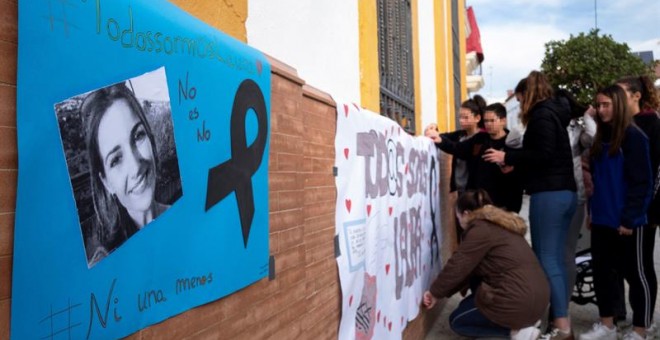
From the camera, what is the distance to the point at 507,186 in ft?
17.0

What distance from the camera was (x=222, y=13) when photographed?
2871 mm

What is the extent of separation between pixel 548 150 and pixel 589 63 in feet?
72.1

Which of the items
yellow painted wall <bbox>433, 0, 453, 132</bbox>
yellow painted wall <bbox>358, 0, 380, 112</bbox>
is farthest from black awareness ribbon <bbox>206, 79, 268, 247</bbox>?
yellow painted wall <bbox>433, 0, 453, 132</bbox>

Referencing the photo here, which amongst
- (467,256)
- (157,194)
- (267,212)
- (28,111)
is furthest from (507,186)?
(28,111)

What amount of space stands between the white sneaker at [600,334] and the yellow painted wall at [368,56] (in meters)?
2.42

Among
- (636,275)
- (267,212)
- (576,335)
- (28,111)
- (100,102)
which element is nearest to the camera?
(28,111)

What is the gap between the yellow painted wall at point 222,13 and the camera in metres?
2.70

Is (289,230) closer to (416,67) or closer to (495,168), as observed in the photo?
(495,168)

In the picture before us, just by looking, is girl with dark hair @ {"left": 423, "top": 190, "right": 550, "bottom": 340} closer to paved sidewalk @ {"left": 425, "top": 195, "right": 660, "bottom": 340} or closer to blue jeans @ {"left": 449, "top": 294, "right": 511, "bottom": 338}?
blue jeans @ {"left": 449, "top": 294, "right": 511, "bottom": 338}

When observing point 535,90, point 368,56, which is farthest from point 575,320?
point 368,56

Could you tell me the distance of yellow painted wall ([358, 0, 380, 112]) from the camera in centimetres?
464

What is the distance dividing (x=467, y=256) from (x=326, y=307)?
1.90 meters

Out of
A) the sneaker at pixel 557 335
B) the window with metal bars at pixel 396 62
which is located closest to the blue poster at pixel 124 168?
the sneaker at pixel 557 335

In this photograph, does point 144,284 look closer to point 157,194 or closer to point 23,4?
point 157,194
